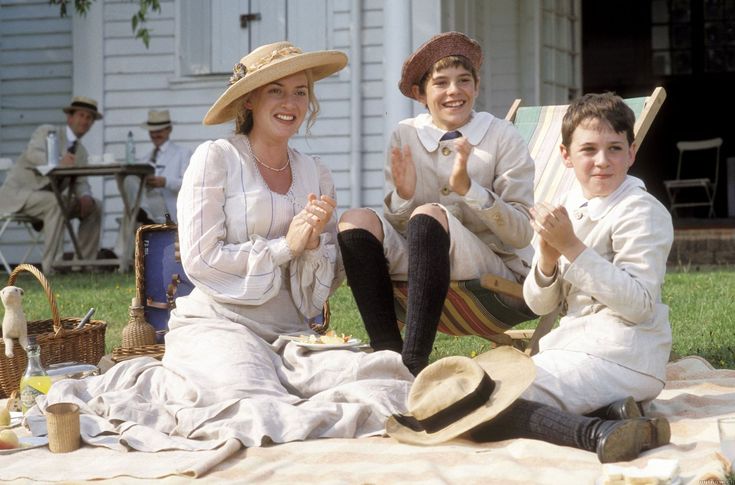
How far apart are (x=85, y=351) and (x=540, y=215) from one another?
2.23m

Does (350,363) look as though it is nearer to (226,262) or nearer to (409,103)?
(226,262)

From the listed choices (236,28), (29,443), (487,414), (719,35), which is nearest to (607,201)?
(487,414)

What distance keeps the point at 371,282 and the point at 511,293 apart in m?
0.49

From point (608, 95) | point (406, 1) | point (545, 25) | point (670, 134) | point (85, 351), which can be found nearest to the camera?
point (608, 95)

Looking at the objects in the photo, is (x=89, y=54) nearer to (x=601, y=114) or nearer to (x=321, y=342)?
(x=321, y=342)

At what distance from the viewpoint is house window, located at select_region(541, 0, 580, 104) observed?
36.3ft

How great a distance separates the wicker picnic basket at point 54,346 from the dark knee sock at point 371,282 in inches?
47.2

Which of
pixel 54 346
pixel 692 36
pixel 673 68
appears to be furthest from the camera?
pixel 673 68

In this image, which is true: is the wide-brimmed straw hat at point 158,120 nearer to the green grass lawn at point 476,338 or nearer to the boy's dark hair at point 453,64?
the green grass lawn at point 476,338

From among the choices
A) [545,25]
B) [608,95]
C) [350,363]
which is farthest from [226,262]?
[545,25]

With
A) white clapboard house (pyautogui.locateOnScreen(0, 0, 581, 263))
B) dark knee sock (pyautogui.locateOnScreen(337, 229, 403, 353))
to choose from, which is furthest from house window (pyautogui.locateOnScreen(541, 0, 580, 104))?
dark knee sock (pyautogui.locateOnScreen(337, 229, 403, 353))

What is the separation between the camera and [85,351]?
15.6 feet

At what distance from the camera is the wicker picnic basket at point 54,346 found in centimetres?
450

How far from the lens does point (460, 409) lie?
133 inches
